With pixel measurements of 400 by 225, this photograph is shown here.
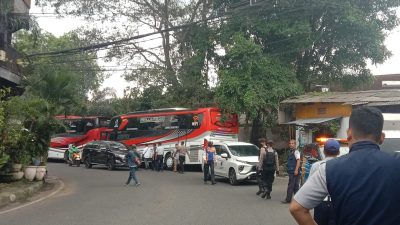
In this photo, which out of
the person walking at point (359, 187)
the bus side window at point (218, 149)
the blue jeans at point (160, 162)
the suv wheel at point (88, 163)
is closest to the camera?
the person walking at point (359, 187)

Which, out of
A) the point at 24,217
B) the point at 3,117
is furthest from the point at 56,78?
the point at 24,217

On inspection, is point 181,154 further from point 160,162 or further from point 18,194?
point 18,194

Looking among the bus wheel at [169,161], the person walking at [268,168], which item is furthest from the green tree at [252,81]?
the person walking at [268,168]

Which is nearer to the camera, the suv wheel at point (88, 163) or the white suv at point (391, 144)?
the white suv at point (391, 144)

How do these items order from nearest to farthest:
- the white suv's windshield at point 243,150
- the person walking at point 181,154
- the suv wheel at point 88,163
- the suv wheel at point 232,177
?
the suv wheel at point 232,177 < the white suv's windshield at point 243,150 < the person walking at point 181,154 < the suv wheel at point 88,163

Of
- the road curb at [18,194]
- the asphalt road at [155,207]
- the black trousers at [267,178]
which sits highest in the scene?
the black trousers at [267,178]

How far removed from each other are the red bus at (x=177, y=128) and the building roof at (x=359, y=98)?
4.43 metres

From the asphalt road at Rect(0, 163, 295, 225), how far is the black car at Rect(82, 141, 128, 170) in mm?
9377

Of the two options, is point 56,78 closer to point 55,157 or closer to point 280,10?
point 280,10

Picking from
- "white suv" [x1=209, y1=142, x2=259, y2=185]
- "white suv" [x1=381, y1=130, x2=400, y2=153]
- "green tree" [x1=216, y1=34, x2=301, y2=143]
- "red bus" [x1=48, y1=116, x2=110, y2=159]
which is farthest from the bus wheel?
"white suv" [x1=381, y1=130, x2=400, y2=153]

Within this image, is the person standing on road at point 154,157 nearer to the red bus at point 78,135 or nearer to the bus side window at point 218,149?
the bus side window at point 218,149

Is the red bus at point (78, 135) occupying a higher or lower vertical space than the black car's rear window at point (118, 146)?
higher

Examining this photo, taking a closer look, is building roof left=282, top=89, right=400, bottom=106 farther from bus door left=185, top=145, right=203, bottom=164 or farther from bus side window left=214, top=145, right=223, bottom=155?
bus side window left=214, top=145, right=223, bottom=155

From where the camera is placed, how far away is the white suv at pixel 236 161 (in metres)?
19.6
